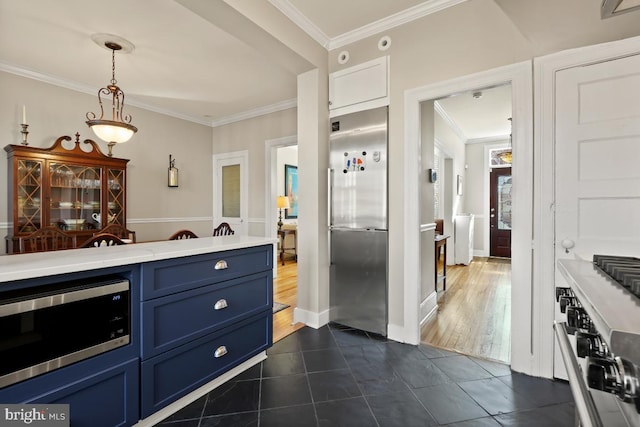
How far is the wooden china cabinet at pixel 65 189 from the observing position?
3.25 meters

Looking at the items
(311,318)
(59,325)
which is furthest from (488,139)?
(59,325)

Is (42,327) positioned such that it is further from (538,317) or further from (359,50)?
(359,50)

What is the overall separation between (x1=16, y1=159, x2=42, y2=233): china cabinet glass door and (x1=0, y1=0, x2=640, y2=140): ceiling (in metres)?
1.13

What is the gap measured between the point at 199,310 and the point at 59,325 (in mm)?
653

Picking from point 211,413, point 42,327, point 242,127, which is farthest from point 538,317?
point 242,127

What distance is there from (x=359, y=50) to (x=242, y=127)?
9.51ft

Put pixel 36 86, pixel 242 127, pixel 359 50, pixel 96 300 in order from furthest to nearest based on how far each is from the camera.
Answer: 1. pixel 242 127
2. pixel 36 86
3. pixel 359 50
4. pixel 96 300

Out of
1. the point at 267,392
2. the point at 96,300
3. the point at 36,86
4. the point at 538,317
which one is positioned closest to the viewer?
the point at 96,300

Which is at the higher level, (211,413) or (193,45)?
(193,45)

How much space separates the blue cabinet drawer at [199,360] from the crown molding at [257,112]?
3351 millimetres

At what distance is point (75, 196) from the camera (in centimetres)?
366

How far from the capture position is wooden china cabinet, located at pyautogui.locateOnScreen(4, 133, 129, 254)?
325 centimetres

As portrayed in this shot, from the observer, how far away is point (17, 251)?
123 inches

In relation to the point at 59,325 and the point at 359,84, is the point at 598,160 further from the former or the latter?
the point at 59,325
